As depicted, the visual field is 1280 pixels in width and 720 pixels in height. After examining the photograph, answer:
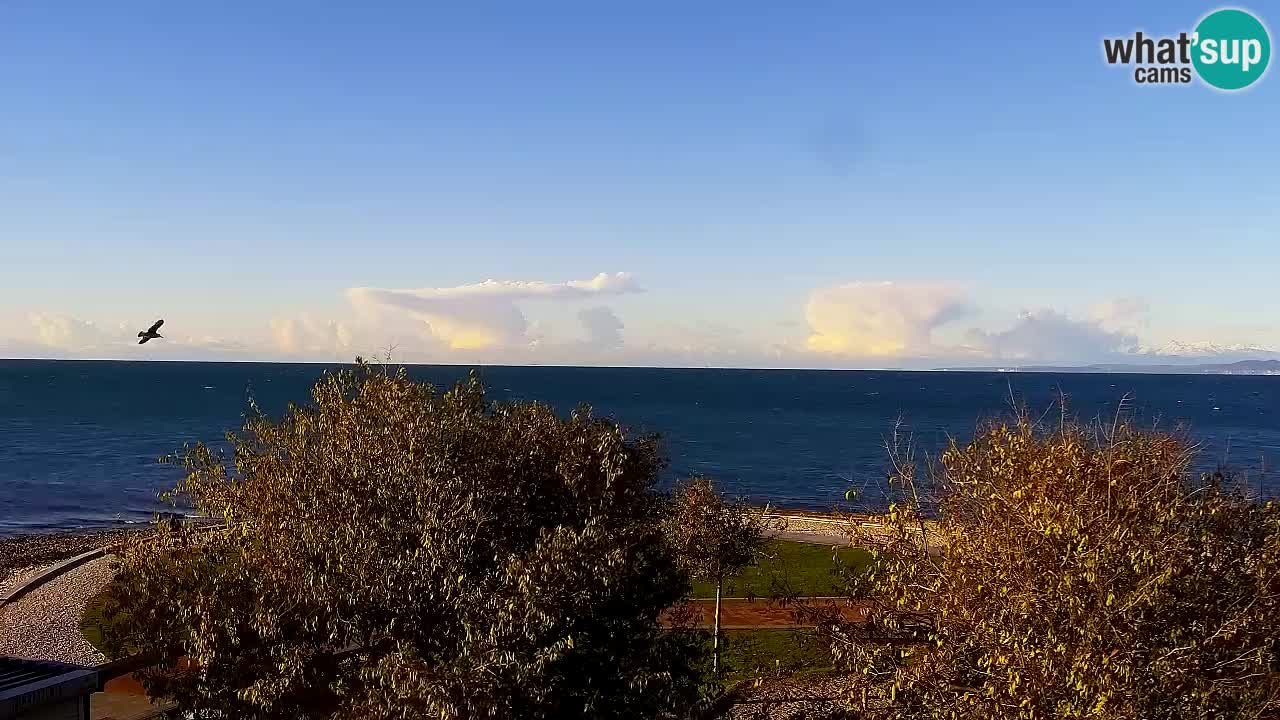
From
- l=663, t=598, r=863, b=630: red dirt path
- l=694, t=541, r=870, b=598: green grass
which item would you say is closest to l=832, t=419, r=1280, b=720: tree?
l=663, t=598, r=863, b=630: red dirt path

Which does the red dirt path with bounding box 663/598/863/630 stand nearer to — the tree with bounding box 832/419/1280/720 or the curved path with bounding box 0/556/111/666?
the tree with bounding box 832/419/1280/720

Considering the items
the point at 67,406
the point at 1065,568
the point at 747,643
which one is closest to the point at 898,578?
the point at 1065,568

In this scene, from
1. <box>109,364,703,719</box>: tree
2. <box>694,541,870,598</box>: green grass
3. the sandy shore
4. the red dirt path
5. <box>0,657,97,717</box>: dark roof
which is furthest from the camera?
the sandy shore

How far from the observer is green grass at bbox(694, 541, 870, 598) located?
41.5m

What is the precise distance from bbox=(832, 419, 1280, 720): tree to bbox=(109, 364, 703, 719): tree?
3.87 metres

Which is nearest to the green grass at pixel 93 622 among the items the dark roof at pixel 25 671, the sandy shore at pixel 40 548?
the sandy shore at pixel 40 548

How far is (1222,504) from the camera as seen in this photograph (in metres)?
14.4

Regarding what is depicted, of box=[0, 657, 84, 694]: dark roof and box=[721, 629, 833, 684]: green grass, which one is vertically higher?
box=[0, 657, 84, 694]: dark roof

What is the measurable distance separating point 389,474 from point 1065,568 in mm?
10153

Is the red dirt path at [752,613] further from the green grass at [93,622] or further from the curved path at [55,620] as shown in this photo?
the curved path at [55,620]

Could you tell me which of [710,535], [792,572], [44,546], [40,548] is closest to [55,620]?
[40,548]

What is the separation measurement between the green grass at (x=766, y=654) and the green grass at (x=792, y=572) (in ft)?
11.5

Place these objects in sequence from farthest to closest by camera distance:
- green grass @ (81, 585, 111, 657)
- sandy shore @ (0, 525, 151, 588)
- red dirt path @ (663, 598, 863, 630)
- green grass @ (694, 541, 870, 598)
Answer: sandy shore @ (0, 525, 151, 588), green grass @ (694, 541, 870, 598), red dirt path @ (663, 598, 863, 630), green grass @ (81, 585, 111, 657)

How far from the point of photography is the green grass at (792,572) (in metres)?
41.5
